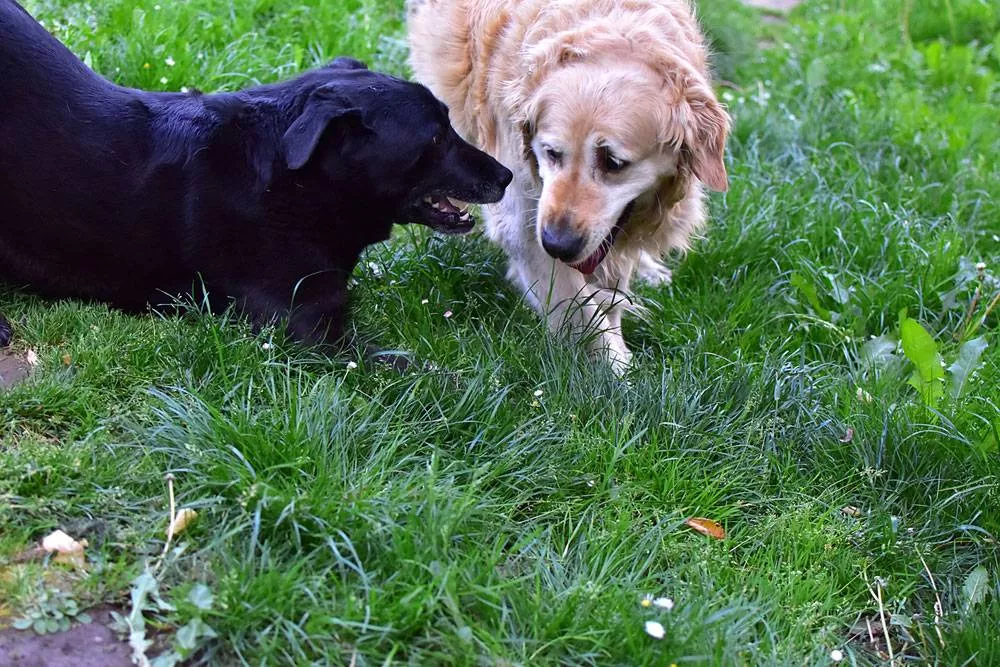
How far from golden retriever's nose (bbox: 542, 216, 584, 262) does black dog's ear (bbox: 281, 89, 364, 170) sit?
66 centimetres

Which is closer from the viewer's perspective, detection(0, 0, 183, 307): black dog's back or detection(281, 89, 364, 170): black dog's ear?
detection(281, 89, 364, 170): black dog's ear

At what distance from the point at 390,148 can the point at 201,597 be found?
4.82 feet

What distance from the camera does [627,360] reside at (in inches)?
135

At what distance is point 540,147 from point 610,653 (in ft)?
5.70

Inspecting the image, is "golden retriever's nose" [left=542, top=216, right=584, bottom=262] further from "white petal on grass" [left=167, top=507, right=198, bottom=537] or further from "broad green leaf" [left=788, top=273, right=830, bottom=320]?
"white petal on grass" [left=167, top=507, right=198, bottom=537]

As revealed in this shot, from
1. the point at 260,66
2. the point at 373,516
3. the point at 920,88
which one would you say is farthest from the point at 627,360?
the point at 920,88

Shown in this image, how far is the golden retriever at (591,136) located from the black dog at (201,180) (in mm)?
376

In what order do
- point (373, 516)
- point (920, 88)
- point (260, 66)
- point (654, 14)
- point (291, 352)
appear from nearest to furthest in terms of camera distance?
point (373, 516)
point (291, 352)
point (654, 14)
point (260, 66)
point (920, 88)

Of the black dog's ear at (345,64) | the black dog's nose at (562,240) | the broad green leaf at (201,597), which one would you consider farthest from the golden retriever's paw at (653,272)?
the broad green leaf at (201,597)

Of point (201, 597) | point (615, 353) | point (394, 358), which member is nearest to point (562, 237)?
point (615, 353)

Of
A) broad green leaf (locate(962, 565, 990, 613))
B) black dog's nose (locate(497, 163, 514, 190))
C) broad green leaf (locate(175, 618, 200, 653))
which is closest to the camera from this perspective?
broad green leaf (locate(175, 618, 200, 653))

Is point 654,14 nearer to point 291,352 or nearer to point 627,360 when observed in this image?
point 627,360

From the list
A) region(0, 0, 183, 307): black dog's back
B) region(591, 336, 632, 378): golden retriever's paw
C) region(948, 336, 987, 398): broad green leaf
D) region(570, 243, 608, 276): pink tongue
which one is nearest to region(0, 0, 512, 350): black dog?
region(0, 0, 183, 307): black dog's back

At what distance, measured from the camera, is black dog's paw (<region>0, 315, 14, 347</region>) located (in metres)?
2.97
